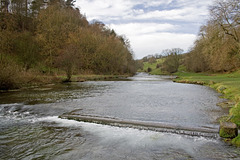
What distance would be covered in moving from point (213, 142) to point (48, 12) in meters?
59.8

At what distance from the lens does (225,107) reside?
41.8 ft

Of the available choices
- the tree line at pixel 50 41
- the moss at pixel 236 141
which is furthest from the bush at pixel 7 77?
the moss at pixel 236 141

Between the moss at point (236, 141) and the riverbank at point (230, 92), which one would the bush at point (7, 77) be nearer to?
the riverbank at point (230, 92)

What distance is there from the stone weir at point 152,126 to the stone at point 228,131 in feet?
1.00

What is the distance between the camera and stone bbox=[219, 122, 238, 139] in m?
7.03

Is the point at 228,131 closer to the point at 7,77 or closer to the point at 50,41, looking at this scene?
the point at 7,77

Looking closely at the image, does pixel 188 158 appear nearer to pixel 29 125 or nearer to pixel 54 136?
pixel 54 136

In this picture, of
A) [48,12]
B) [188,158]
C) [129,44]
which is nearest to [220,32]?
[188,158]

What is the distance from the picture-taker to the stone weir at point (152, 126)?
779 centimetres

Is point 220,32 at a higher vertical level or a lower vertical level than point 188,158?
higher

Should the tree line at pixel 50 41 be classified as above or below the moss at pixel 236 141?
above

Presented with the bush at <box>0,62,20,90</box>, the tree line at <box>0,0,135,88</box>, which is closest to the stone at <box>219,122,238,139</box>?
the bush at <box>0,62,20,90</box>

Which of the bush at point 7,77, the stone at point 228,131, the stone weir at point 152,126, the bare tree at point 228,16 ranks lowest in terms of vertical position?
the stone weir at point 152,126

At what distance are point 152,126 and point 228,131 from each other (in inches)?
124
